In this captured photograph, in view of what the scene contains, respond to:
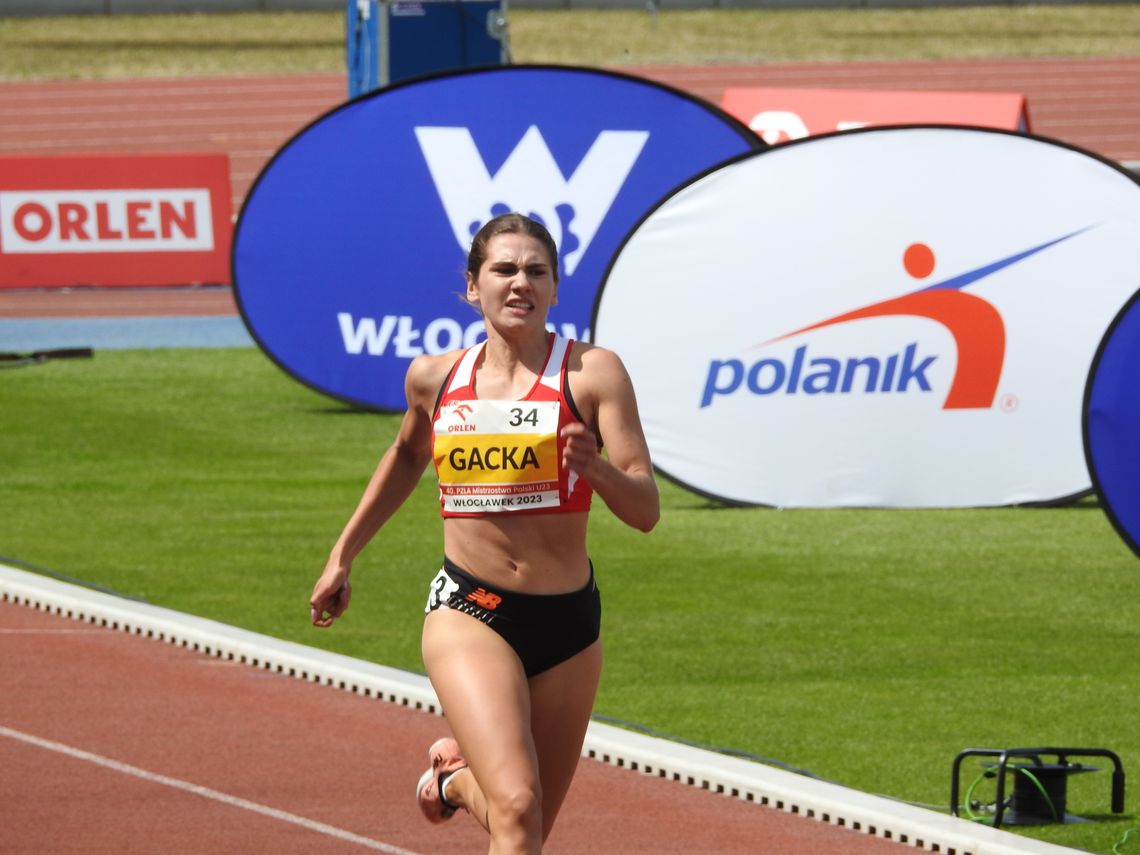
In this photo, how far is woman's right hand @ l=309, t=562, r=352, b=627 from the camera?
6008 millimetres

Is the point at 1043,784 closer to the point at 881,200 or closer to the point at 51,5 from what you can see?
the point at 881,200

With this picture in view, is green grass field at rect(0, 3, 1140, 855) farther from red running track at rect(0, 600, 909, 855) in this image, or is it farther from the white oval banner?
red running track at rect(0, 600, 909, 855)

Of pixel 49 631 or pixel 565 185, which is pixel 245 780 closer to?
pixel 49 631

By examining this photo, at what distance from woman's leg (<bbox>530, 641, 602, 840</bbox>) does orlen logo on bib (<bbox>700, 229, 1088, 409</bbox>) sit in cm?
768

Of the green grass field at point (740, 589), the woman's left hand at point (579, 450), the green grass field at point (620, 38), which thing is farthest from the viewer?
the green grass field at point (620, 38)

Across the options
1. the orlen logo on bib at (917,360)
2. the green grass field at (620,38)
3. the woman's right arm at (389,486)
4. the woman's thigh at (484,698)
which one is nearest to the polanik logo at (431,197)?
the orlen logo on bib at (917,360)

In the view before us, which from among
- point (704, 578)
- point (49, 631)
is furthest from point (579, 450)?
point (704, 578)

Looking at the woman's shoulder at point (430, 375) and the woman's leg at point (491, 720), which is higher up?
the woman's shoulder at point (430, 375)

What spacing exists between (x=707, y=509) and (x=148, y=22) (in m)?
37.0

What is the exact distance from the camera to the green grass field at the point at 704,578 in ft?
29.9

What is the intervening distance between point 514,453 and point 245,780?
3.11 metres

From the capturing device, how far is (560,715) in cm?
587

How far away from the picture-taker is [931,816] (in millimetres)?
7594

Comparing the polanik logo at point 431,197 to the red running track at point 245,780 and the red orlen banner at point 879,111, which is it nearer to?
the red orlen banner at point 879,111
